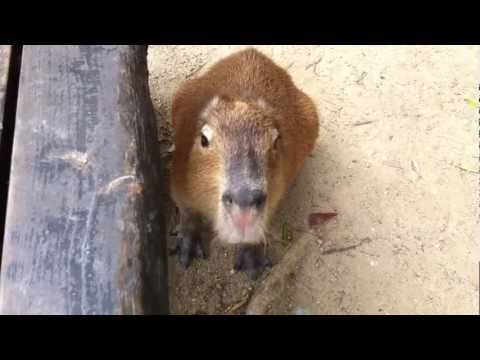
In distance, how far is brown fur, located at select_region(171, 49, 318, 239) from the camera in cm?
316

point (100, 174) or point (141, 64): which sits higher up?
point (141, 64)

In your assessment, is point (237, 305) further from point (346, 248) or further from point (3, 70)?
point (3, 70)

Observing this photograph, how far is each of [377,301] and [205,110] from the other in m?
2.00

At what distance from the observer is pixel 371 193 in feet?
14.1

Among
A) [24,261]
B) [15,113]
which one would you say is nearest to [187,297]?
[24,261]

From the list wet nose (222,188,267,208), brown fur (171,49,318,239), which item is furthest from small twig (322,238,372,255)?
wet nose (222,188,267,208)

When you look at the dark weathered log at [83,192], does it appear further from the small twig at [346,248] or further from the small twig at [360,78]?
the small twig at [360,78]

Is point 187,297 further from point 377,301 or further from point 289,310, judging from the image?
point 377,301

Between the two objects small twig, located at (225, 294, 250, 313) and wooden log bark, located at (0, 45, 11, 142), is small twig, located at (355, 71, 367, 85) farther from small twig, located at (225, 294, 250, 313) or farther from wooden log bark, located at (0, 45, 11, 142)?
wooden log bark, located at (0, 45, 11, 142)

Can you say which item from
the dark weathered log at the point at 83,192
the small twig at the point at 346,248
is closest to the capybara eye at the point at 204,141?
the dark weathered log at the point at 83,192

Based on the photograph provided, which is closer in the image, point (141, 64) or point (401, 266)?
point (141, 64)

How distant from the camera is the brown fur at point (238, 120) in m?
3.16

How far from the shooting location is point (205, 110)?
130 inches

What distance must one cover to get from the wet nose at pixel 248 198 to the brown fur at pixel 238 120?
10.2 inches
